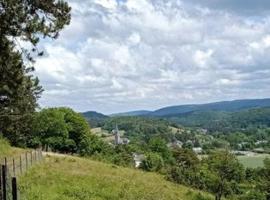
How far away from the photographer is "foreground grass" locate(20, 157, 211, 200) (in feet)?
118

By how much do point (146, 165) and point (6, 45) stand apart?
299 feet

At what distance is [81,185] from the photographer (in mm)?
40500

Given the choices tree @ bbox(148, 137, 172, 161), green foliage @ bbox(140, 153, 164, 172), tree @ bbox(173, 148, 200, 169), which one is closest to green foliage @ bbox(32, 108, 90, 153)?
green foliage @ bbox(140, 153, 164, 172)

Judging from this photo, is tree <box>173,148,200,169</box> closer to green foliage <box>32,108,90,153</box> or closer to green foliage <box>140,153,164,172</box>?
green foliage <box>140,153,164,172</box>

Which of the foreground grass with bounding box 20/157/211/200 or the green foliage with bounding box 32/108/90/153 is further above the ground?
the green foliage with bounding box 32/108/90/153

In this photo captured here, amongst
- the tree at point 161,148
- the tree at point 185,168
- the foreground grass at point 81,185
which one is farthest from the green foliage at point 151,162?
the foreground grass at point 81,185

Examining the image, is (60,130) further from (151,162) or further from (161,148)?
(161,148)

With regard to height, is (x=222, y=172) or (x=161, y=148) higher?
(x=161, y=148)

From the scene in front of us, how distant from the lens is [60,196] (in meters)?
35.4

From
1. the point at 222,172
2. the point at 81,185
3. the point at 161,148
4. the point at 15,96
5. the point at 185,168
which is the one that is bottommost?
the point at 185,168

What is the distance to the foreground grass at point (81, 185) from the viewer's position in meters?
35.9

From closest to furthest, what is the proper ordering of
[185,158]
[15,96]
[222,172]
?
[15,96] < [222,172] < [185,158]

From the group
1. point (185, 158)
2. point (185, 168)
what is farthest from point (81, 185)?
point (185, 158)

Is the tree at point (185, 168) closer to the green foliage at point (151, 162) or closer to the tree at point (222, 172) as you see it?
the tree at point (222, 172)
